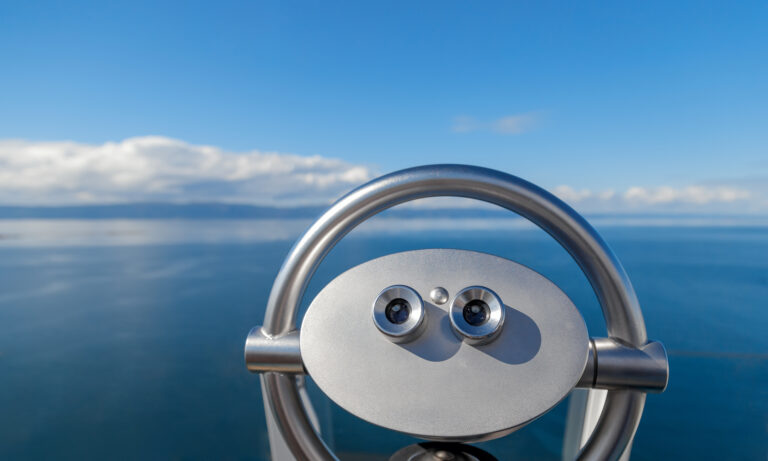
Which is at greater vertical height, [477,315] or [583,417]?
[477,315]

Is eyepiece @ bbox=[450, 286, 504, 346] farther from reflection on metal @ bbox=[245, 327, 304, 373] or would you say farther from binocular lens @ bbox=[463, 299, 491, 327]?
reflection on metal @ bbox=[245, 327, 304, 373]

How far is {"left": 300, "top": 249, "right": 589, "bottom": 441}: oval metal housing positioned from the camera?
0.28 m

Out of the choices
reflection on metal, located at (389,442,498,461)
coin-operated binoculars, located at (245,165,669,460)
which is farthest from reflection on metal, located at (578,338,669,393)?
reflection on metal, located at (389,442,498,461)

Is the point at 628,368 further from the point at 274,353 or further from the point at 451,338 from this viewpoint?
the point at 274,353

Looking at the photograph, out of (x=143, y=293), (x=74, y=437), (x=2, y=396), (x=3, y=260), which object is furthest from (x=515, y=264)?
(x=3, y=260)

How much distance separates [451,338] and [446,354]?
1 cm

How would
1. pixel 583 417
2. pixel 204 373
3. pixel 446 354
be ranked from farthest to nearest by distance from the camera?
pixel 204 373 < pixel 583 417 < pixel 446 354

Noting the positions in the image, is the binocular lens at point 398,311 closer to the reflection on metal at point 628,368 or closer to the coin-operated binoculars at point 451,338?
the coin-operated binoculars at point 451,338

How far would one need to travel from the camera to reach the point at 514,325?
302mm

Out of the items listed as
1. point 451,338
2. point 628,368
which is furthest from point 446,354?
point 628,368

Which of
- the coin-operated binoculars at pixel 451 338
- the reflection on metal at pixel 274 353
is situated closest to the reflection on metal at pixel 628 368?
the coin-operated binoculars at pixel 451 338

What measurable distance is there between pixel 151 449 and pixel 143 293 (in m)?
4.50

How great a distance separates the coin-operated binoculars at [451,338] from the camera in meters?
0.29

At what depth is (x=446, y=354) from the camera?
0.97 ft
